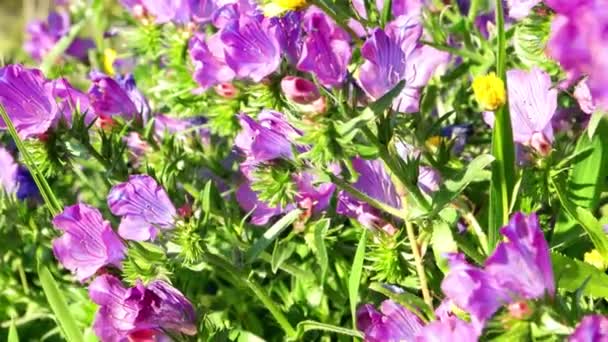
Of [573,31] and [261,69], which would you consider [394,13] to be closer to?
[261,69]

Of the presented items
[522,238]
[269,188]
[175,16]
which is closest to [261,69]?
[269,188]

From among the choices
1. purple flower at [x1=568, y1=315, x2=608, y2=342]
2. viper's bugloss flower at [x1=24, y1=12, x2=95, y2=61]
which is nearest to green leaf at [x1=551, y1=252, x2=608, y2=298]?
purple flower at [x1=568, y1=315, x2=608, y2=342]

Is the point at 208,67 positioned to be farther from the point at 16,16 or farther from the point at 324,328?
the point at 16,16

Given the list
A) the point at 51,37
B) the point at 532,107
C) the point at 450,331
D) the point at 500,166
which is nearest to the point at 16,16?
the point at 51,37

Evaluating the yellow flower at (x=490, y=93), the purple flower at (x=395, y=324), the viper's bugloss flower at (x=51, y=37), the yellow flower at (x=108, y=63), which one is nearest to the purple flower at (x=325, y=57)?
the yellow flower at (x=490, y=93)

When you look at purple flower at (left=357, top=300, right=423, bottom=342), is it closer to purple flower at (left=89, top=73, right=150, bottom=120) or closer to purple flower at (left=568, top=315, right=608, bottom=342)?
purple flower at (left=568, top=315, right=608, bottom=342)

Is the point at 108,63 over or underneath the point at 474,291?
underneath
